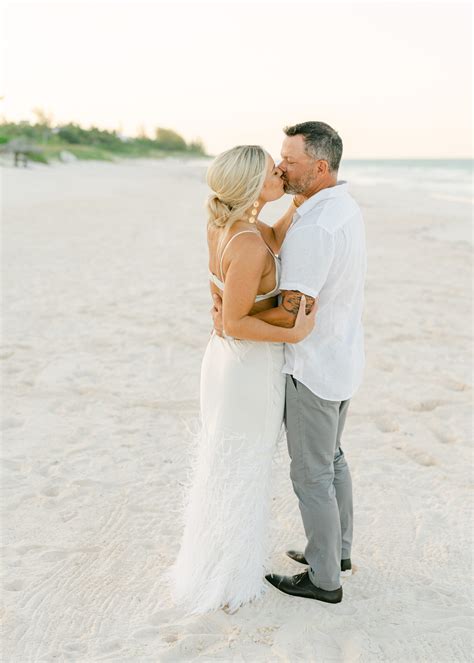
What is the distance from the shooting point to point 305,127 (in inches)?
104

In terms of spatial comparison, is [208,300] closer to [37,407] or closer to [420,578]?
[37,407]

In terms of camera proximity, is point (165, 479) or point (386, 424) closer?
point (165, 479)

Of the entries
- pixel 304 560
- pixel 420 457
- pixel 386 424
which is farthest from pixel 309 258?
pixel 386 424

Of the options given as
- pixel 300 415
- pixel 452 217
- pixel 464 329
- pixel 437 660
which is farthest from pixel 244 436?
pixel 452 217

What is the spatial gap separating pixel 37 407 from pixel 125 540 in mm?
1819

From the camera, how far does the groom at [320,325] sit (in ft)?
8.43

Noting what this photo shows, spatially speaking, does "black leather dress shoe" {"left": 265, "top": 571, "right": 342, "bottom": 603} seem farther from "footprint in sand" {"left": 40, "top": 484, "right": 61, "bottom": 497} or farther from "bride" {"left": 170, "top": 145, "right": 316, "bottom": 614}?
"footprint in sand" {"left": 40, "top": 484, "right": 61, "bottom": 497}

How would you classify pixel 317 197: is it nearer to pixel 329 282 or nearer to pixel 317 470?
pixel 329 282

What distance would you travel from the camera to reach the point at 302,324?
8.50 feet

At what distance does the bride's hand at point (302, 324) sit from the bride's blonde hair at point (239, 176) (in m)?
0.44

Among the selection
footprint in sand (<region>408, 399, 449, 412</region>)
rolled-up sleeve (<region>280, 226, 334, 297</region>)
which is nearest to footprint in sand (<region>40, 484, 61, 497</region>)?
rolled-up sleeve (<region>280, 226, 334, 297</region>)

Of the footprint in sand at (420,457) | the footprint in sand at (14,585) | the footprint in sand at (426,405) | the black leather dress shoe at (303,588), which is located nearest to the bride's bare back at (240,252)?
the black leather dress shoe at (303,588)

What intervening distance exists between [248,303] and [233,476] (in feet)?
2.59

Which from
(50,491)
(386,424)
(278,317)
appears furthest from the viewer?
(386,424)
